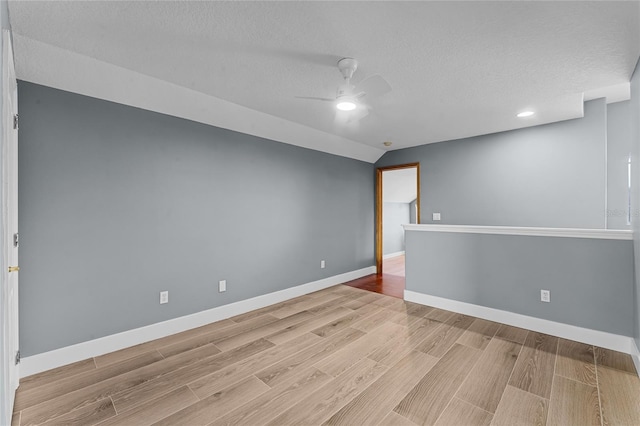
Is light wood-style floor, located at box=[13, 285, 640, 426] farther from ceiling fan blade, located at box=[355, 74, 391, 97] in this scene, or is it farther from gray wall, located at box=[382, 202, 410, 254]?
gray wall, located at box=[382, 202, 410, 254]

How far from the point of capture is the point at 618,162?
11.1ft

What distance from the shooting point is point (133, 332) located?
2.60 metres

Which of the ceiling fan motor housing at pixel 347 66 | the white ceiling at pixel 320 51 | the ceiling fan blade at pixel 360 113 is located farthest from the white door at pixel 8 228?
the ceiling fan blade at pixel 360 113

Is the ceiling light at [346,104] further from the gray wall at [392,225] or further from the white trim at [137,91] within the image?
the gray wall at [392,225]

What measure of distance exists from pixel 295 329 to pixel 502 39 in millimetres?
3054

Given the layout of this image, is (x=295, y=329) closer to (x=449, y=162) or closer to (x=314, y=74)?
(x=314, y=74)

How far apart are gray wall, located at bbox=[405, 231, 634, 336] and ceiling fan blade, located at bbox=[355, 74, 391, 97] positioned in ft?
7.17

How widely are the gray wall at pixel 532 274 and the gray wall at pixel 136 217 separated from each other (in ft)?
6.22

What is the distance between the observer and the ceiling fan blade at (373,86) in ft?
6.71

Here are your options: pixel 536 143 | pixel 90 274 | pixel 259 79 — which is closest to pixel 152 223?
pixel 90 274

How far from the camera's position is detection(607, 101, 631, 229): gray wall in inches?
131

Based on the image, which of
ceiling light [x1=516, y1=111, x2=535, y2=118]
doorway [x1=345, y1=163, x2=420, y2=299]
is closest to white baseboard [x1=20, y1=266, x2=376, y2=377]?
doorway [x1=345, y1=163, x2=420, y2=299]

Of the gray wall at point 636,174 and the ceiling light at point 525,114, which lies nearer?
the gray wall at point 636,174

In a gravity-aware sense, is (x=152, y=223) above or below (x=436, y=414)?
above
